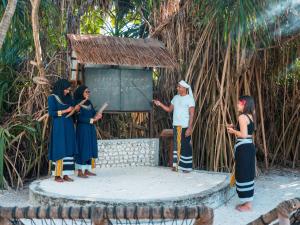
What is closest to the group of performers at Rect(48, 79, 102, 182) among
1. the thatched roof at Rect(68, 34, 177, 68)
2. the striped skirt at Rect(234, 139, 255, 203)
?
the thatched roof at Rect(68, 34, 177, 68)

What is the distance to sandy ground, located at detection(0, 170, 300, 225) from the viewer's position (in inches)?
178

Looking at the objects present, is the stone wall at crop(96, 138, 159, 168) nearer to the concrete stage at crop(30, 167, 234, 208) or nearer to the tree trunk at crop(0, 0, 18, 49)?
the concrete stage at crop(30, 167, 234, 208)

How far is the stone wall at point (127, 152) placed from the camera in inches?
251

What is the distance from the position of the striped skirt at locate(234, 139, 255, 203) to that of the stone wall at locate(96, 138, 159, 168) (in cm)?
214

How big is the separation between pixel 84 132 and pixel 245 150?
2044mm

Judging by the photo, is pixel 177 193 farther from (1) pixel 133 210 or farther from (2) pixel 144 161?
(1) pixel 133 210


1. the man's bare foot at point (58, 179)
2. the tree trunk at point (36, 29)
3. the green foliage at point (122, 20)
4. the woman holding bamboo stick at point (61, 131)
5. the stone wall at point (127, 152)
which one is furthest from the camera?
the green foliage at point (122, 20)

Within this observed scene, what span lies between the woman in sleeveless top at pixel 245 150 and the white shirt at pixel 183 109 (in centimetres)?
125

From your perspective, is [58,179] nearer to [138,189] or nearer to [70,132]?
[70,132]

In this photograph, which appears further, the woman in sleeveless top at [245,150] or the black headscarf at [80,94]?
the black headscarf at [80,94]

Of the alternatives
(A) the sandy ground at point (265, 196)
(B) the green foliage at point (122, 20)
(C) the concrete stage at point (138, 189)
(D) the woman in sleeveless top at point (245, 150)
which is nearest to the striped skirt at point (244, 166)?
(D) the woman in sleeveless top at point (245, 150)

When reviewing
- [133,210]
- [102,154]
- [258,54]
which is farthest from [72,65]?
[133,210]

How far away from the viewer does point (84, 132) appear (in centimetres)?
557

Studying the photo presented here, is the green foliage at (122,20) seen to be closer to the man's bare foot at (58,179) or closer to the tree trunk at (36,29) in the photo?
the tree trunk at (36,29)
